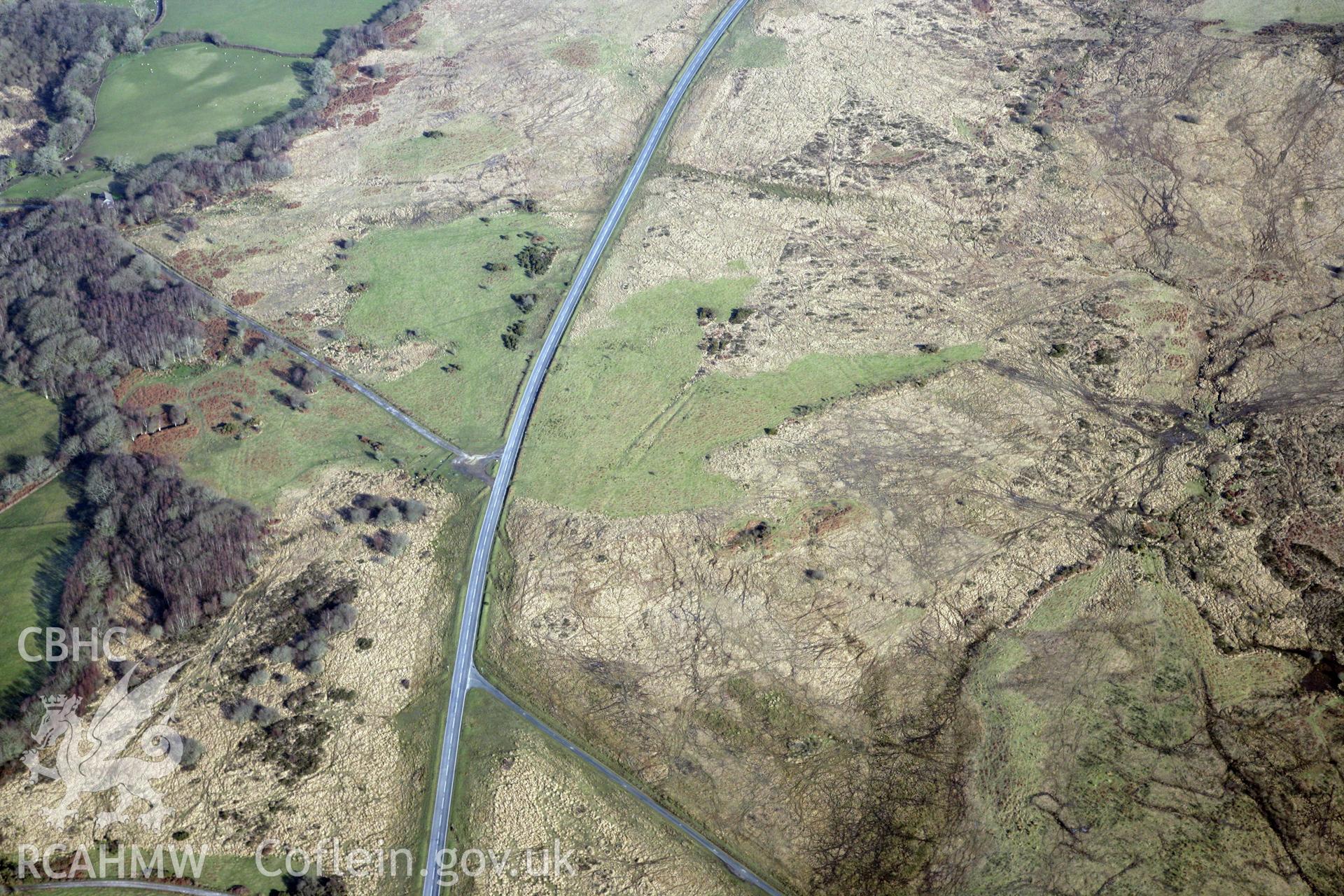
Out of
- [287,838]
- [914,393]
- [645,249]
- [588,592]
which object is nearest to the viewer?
[287,838]

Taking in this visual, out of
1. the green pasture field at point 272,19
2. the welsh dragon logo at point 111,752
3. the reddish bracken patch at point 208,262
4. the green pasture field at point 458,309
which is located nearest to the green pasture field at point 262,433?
the green pasture field at point 458,309

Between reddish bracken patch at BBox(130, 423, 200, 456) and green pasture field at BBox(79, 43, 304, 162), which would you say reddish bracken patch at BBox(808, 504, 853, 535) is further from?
green pasture field at BBox(79, 43, 304, 162)

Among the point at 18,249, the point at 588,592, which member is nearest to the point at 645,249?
the point at 588,592

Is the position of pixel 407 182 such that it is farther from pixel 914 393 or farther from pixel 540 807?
pixel 540 807

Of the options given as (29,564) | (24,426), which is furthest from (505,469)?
(24,426)

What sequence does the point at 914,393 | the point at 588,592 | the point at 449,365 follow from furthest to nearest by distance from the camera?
the point at 449,365 → the point at 914,393 → the point at 588,592

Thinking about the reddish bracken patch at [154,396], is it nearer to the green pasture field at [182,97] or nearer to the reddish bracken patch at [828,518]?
the green pasture field at [182,97]
